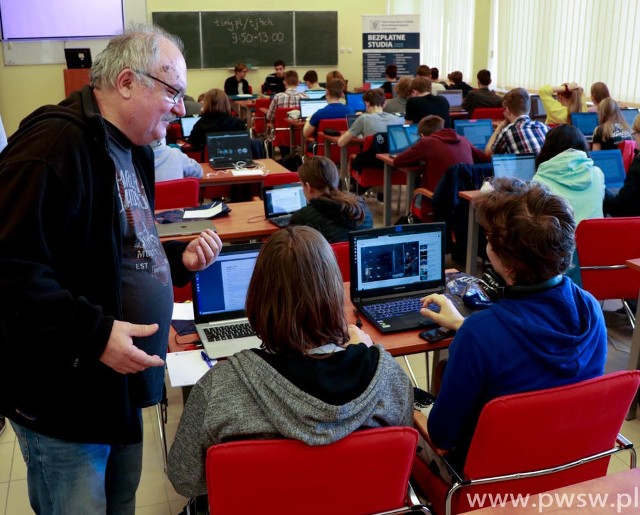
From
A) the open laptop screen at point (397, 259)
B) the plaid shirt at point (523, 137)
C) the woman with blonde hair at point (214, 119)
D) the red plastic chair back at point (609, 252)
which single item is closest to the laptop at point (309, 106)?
the woman with blonde hair at point (214, 119)

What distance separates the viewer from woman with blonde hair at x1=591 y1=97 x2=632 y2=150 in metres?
5.50

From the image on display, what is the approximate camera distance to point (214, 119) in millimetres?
6270

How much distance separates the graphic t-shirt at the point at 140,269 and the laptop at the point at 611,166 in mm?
4119

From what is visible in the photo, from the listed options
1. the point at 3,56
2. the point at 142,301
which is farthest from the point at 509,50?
the point at 142,301

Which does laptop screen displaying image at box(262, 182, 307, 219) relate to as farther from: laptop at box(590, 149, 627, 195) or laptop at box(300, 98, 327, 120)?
laptop at box(300, 98, 327, 120)

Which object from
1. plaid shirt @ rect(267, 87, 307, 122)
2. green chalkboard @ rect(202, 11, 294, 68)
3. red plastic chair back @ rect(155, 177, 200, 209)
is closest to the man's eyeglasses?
red plastic chair back @ rect(155, 177, 200, 209)

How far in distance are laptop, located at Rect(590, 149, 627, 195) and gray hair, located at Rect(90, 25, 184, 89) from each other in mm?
4187

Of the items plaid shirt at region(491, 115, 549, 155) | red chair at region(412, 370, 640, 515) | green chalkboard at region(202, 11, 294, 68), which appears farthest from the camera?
green chalkboard at region(202, 11, 294, 68)

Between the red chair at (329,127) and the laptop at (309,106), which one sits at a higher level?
the laptop at (309,106)

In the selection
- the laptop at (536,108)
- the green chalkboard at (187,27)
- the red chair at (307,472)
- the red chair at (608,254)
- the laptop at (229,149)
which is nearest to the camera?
the red chair at (307,472)

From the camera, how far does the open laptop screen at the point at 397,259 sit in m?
2.61

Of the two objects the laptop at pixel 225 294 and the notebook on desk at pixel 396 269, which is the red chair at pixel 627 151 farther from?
the laptop at pixel 225 294

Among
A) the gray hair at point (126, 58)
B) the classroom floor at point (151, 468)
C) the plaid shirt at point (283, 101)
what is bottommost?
the classroom floor at point (151, 468)

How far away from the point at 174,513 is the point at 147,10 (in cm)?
1112
